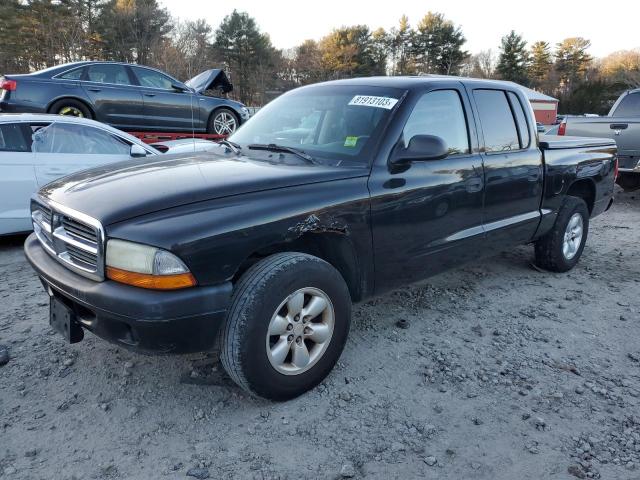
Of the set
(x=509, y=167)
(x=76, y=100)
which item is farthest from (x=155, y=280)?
(x=76, y=100)

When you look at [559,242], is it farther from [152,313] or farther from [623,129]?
[623,129]

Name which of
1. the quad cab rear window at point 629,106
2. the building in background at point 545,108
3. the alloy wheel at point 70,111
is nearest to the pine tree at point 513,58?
the building in background at point 545,108

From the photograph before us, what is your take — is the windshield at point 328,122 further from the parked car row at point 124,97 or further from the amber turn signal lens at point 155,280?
the parked car row at point 124,97

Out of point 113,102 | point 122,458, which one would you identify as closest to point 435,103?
point 122,458

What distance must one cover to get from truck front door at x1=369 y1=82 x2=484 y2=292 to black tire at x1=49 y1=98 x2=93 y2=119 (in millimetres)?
6869

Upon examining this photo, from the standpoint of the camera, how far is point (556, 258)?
Result: 4949 millimetres

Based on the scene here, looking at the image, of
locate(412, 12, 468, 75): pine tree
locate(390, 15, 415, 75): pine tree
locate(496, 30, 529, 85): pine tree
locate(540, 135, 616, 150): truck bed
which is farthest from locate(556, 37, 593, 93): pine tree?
locate(540, 135, 616, 150): truck bed

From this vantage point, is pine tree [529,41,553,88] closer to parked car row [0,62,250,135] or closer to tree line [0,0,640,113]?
tree line [0,0,640,113]

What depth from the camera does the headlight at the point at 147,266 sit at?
7.37 feet

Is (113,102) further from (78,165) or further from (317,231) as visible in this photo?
(317,231)

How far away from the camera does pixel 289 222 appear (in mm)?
2617

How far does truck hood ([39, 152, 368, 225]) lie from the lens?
95.1 inches

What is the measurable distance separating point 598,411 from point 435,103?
217cm

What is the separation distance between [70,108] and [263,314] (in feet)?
24.3
